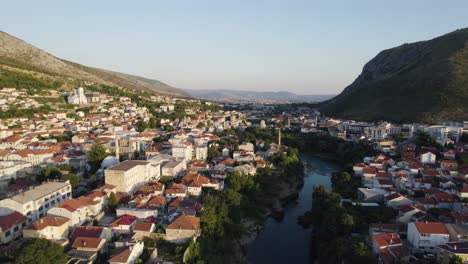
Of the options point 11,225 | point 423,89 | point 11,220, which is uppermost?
point 423,89

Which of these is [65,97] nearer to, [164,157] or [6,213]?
[164,157]

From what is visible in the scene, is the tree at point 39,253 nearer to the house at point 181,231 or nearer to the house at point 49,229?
the house at point 49,229

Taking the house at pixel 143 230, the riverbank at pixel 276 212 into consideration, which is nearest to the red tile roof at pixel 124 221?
the house at pixel 143 230

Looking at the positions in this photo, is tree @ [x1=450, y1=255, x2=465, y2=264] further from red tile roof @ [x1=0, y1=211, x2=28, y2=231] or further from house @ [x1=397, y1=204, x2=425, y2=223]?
red tile roof @ [x1=0, y1=211, x2=28, y2=231]

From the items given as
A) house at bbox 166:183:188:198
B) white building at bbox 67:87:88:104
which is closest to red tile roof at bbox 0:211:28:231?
house at bbox 166:183:188:198

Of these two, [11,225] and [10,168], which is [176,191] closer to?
[11,225]

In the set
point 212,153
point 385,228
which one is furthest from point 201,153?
point 385,228
